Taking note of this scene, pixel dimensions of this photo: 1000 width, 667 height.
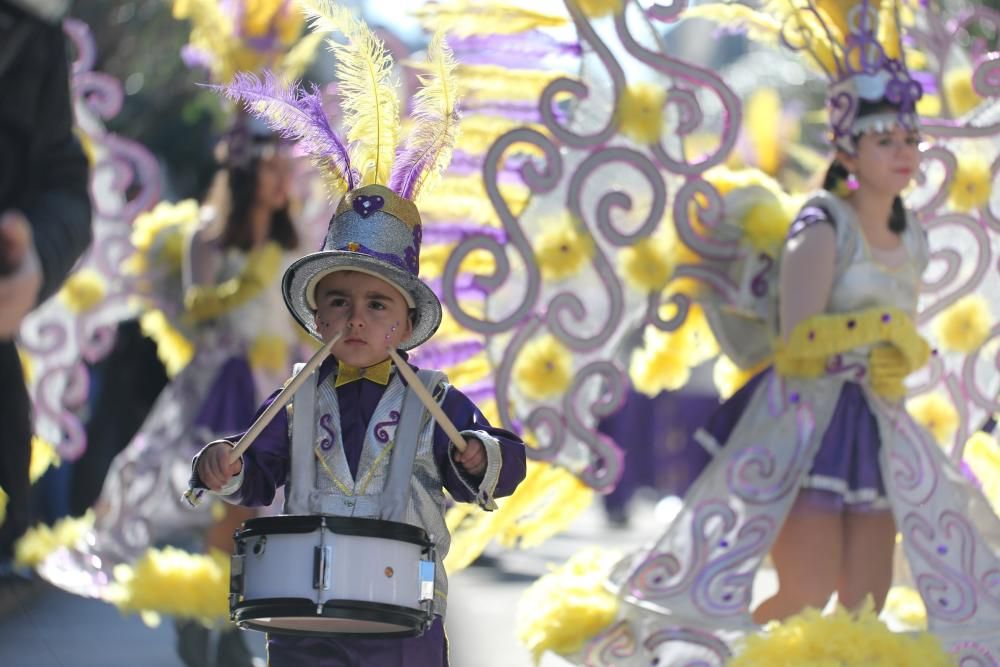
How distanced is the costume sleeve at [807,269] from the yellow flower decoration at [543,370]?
0.72 meters

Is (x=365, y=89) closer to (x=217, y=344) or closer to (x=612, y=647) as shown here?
(x=612, y=647)

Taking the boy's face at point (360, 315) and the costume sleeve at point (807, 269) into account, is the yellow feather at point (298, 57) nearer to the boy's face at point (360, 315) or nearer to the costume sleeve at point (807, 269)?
the costume sleeve at point (807, 269)

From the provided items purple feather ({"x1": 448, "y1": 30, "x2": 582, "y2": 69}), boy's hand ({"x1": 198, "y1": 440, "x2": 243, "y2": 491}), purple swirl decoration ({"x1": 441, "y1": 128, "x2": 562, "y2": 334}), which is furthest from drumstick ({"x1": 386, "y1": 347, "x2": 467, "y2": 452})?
purple feather ({"x1": 448, "y1": 30, "x2": 582, "y2": 69})

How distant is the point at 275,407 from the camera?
10.2 ft

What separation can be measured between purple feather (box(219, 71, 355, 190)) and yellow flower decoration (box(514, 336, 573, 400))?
198 cm

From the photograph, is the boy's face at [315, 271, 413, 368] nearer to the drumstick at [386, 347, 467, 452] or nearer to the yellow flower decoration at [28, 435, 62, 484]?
the drumstick at [386, 347, 467, 452]

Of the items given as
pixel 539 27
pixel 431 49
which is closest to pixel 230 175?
pixel 539 27

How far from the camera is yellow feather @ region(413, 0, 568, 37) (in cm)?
530

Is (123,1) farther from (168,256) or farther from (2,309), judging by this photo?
(2,309)

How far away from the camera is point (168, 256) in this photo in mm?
7000

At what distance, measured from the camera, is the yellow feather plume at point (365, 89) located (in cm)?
338

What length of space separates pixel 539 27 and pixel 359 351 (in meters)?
2.43

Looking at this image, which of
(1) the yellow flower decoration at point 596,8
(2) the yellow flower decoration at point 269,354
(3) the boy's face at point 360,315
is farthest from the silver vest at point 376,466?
(2) the yellow flower decoration at point 269,354

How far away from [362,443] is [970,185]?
3185 mm
